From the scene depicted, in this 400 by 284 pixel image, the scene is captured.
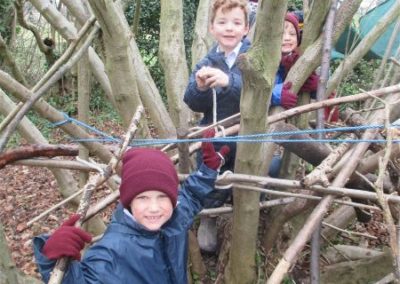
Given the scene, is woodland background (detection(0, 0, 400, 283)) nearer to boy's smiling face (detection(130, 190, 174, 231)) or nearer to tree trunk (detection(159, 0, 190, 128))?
tree trunk (detection(159, 0, 190, 128))

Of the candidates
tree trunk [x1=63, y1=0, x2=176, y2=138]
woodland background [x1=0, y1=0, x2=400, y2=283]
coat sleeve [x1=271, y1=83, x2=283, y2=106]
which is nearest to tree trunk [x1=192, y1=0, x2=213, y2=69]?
woodland background [x1=0, y1=0, x2=400, y2=283]

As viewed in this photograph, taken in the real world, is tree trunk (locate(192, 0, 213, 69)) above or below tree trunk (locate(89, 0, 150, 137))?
above

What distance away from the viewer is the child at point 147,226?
165 cm

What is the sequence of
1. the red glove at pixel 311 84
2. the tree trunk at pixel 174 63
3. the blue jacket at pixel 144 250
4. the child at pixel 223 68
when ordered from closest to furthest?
the blue jacket at pixel 144 250 < the child at pixel 223 68 < the red glove at pixel 311 84 < the tree trunk at pixel 174 63

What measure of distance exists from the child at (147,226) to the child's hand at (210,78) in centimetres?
36

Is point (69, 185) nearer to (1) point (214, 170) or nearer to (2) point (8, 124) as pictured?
(2) point (8, 124)

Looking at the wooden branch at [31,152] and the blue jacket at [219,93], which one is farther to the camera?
the blue jacket at [219,93]

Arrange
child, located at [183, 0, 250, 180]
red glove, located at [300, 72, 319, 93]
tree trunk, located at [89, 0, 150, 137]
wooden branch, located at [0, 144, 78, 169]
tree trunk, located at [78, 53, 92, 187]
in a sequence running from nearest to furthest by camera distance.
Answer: tree trunk, located at [89, 0, 150, 137]
wooden branch, located at [0, 144, 78, 169]
child, located at [183, 0, 250, 180]
red glove, located at [300, 72, 319, 93]
tree trunk, located at [78, 53, 92, 187]

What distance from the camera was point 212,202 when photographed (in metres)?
2.46

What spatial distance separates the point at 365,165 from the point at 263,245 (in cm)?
93

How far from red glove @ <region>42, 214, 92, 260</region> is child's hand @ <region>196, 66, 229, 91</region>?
0.97 meters

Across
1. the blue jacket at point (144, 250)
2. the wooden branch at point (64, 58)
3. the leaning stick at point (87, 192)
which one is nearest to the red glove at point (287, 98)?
the blue jacket at point (144, 250)

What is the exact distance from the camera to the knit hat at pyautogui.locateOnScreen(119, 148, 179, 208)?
166 centimetres

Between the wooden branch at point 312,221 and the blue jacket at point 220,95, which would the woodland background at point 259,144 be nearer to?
the wooden branch at point 312,221
